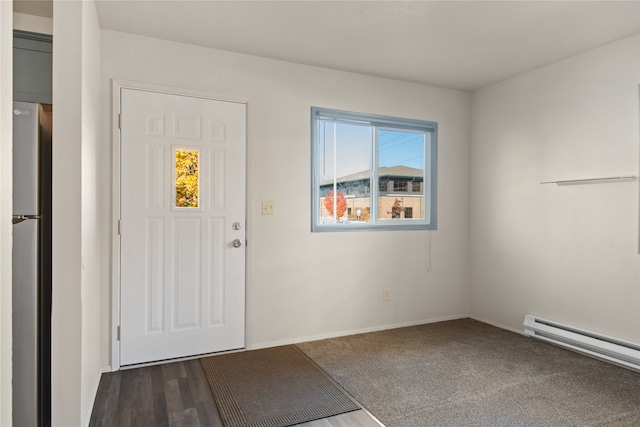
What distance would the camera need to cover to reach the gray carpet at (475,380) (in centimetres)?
225

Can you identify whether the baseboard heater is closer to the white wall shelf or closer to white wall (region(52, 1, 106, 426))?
the white wall shelf

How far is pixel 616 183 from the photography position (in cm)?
304

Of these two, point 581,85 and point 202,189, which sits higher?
point 581,85

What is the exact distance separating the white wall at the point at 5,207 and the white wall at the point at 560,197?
3625 mm

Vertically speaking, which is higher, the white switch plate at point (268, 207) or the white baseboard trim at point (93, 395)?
the white switch plate at point (268, 207)

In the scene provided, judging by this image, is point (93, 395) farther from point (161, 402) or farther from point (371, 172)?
point (371, 172)

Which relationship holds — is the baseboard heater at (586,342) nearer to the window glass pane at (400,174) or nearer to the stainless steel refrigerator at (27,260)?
the window glass pane at (400,174)

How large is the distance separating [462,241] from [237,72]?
2.86 meters

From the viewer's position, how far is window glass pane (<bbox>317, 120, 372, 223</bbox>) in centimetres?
372

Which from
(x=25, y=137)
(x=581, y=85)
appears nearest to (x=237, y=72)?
(x=25, y=137)

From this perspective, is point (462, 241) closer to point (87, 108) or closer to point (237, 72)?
point (237, 72)

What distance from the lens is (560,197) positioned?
3434mm

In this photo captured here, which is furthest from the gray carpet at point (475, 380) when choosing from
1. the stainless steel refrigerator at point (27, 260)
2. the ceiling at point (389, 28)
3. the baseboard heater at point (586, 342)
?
the ceiling at point (389, 28)

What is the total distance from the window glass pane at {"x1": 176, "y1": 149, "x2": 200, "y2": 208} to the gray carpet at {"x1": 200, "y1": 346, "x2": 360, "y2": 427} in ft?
4.03
